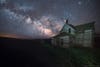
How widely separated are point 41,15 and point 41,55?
0.86 meters

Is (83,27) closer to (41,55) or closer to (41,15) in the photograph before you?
(41,15)

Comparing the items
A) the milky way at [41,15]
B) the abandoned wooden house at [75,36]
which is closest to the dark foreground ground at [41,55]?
the abandoned wooden house at [75,36]

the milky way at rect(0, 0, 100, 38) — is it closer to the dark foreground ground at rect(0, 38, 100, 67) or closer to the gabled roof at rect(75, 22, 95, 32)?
A: the gabled roof at rect(75, 22, 95, 32)

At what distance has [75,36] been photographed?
4445mm

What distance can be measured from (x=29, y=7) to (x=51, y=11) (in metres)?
0.49

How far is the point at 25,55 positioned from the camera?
4312 mm

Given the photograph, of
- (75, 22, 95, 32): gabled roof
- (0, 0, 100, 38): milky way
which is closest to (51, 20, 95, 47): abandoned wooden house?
(75, 22, 95, 32): gabled roof

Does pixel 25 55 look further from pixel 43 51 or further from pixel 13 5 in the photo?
pixel 13 5

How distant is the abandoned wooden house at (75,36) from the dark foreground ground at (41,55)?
0.11 meters

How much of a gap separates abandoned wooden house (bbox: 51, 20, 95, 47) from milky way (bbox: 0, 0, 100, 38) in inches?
4.3

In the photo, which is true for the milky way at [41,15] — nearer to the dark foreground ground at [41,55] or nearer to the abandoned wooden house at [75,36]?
the abandoned wooden house at [75,36]

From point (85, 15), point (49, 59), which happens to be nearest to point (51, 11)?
point (85, 15)

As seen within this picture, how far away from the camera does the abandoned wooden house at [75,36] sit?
4.43 m

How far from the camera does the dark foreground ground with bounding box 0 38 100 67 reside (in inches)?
167
